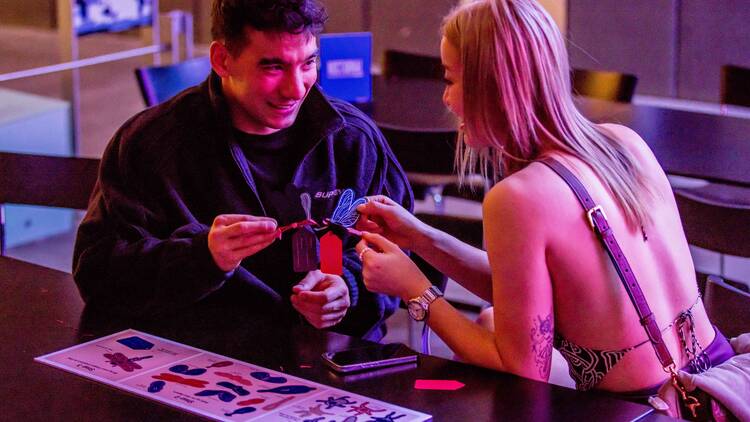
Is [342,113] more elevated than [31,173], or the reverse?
[342,113]

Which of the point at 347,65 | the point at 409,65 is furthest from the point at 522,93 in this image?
the point at 409,65

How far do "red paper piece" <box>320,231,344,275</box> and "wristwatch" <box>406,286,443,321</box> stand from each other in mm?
208

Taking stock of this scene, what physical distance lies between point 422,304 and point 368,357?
19 cm

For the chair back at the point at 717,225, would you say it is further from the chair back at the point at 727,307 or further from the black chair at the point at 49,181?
the black chair at the point at 49,181

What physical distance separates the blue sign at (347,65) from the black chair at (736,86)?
1.57 m

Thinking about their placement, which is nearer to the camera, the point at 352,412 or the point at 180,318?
the point at 352,412

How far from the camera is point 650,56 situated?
7523 millimetres

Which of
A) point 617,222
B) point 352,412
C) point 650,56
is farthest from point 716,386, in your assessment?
point 650,56

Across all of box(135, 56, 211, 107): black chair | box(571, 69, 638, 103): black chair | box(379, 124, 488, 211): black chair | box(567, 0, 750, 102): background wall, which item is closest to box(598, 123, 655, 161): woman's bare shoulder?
box(379, 124, 488, 211): black chair

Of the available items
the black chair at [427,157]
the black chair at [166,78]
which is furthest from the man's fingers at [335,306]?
the black chair at [166,78]

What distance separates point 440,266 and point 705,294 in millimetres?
591

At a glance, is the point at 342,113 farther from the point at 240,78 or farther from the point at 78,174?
the point at 78,174

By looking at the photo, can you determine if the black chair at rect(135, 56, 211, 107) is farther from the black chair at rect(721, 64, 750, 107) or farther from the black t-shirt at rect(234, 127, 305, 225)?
the black chair at rect(721, 64, 750, 107)

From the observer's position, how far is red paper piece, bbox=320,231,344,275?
2.29 metres
